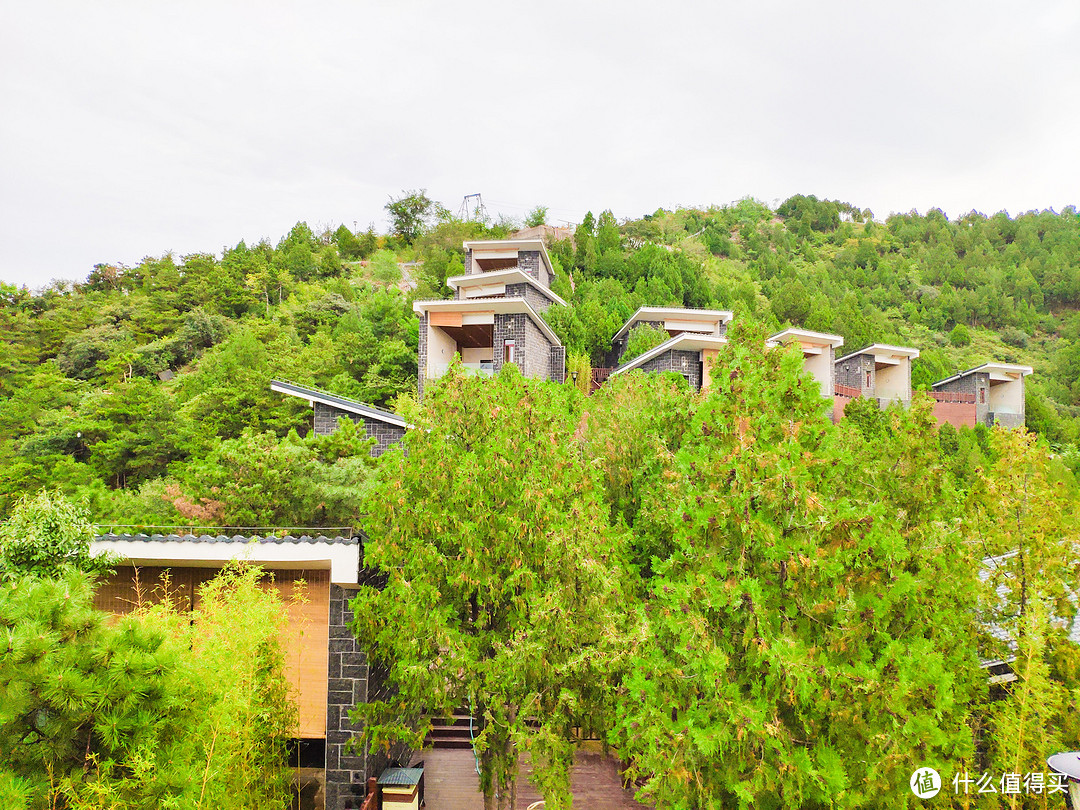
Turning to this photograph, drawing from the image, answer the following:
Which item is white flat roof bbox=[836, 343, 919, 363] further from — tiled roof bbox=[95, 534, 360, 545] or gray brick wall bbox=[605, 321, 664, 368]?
tiled roof bbox=[95, 534, 360, 545]

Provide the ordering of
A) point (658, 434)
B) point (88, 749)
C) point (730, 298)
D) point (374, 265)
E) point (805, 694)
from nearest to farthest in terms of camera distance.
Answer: point (88, 749)
point (805, 694)
point (658, 434)
point (730, 298)
point (374, 265)

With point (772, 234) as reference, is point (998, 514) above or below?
below

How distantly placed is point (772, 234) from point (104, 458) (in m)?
55.1

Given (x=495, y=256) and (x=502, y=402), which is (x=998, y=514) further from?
(x=495, y=256)

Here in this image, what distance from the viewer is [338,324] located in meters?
24.8

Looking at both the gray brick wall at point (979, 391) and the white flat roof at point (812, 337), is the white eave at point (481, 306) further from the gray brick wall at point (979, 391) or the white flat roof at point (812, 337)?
the gray brick wall at point (979, 391)

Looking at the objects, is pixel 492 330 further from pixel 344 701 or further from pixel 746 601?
Result: pixel 746 601

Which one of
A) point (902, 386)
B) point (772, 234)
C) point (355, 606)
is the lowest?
point (355, 606)

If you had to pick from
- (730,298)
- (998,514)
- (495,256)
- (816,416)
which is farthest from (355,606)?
(730,298)

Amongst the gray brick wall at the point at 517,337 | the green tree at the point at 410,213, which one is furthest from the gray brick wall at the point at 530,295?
the green tree at the point at 410,213

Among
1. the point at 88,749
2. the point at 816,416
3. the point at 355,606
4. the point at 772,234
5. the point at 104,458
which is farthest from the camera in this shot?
the point at 772,234

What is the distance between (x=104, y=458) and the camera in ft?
55.2

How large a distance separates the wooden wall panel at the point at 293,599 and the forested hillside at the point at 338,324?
2.92m

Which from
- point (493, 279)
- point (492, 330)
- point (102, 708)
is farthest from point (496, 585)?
point (493, 279)
